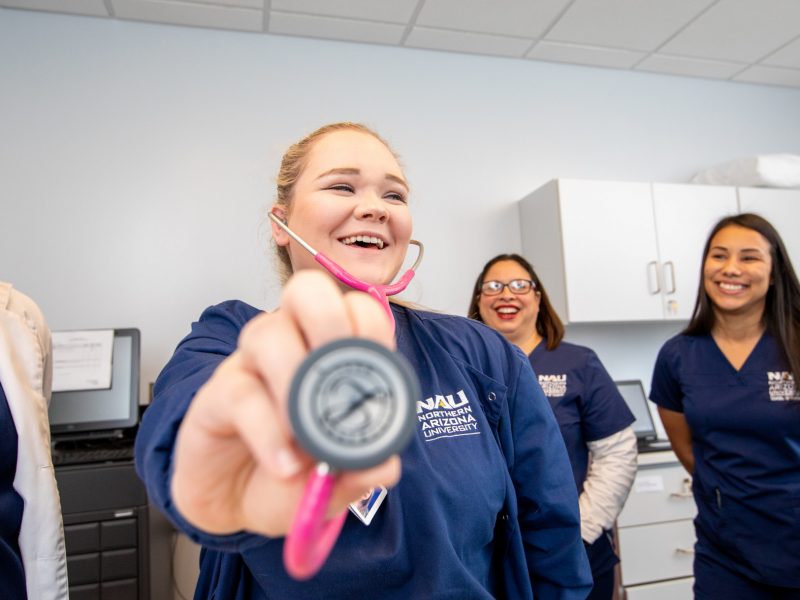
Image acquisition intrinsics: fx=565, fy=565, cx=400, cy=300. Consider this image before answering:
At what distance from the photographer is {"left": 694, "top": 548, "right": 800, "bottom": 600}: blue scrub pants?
1304 millimetres

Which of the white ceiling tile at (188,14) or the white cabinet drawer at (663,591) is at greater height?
the white ceiling tile at (188,14)

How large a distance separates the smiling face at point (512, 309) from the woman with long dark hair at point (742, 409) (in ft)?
1.30

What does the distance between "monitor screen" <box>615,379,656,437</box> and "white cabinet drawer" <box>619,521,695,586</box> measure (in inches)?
17.8

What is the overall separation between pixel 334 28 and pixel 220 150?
0.76 m

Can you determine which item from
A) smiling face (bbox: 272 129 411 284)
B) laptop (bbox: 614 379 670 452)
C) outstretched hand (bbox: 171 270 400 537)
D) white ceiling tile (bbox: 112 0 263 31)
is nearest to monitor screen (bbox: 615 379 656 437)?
laptop (bbox: 614 379 670 452)

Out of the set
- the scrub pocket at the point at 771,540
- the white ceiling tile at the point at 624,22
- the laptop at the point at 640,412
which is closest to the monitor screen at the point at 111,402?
the scrub pocket at the point at 771,540

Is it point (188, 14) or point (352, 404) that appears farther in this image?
point (188, 14)

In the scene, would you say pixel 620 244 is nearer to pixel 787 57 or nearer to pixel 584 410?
pixel 584 410

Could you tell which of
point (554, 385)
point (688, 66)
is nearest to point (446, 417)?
point (554, 385)

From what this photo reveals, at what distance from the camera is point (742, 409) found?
55.3 inches

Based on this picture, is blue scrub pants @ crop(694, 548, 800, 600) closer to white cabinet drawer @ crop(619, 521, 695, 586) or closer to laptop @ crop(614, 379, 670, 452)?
white cabinet drawer @ crop(619, 521, 695, 586)

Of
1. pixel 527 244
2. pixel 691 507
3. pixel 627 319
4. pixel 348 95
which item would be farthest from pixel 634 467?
pixel 348 95

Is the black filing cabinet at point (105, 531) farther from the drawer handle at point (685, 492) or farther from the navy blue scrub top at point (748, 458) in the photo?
the drawer handle at point (685, 492)

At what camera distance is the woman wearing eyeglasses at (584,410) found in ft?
4.99
